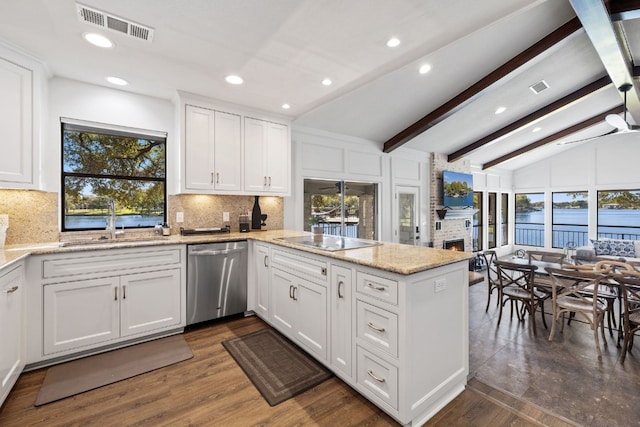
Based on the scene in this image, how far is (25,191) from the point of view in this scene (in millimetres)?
2807

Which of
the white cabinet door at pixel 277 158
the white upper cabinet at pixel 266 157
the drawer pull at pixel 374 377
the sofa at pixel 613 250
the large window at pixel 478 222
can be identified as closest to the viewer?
the drawer pull at pixel 374 377

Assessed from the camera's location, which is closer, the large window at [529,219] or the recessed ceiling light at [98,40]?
the recessed ceiling light at [98,40]

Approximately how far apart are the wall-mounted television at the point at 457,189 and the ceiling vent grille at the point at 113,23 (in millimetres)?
6329

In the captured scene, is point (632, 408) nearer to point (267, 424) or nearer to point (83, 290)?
point (267, 424)

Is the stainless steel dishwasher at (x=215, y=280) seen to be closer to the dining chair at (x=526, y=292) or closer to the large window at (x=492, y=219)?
the dining chair at (x=526, y=292)

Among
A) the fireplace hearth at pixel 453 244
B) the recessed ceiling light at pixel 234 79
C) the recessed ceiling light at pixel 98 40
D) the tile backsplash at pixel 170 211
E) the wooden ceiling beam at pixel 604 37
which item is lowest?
the fireplace hearth at pixel 453 244

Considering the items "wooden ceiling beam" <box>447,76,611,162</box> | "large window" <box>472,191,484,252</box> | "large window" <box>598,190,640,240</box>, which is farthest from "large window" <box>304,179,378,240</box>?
"large window" <box>598,190,640,240</box>

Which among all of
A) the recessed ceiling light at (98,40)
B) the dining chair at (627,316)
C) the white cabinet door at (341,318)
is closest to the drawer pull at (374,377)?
the white cabinet door at (341,318)

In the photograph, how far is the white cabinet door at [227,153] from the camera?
3607 millimetres

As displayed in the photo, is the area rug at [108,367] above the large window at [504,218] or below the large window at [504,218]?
below

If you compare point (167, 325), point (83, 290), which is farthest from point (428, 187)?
point (83, 290)

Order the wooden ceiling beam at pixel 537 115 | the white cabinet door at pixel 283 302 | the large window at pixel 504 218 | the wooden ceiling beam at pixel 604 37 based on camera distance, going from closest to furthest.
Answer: the wooden ceiling beam at pixel 604 37 < the white cabinet door at pixel 283 302 < the wooden ceiling beam at pixel 537 115 < the large window at pixel 504 218

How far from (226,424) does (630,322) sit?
369 centimetres

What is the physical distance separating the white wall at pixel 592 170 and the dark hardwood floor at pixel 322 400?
6.88 m
